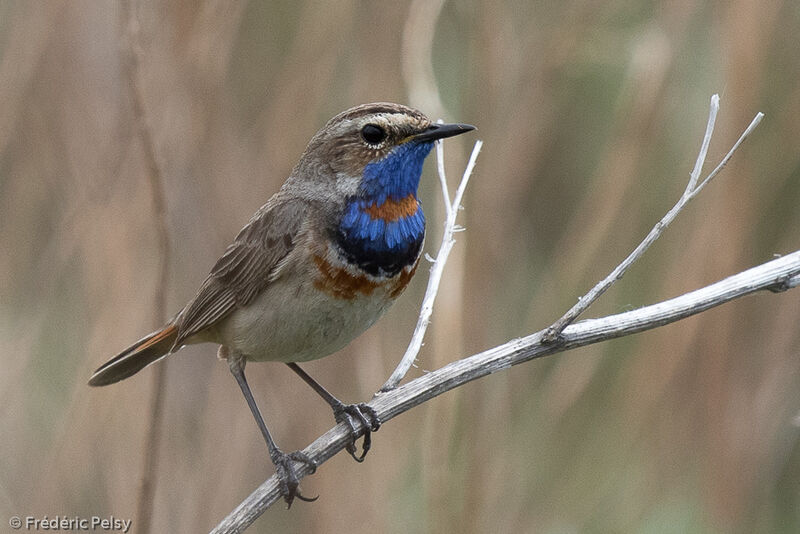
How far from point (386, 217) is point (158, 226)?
0.83m

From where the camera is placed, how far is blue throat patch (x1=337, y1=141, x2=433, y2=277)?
3768mm

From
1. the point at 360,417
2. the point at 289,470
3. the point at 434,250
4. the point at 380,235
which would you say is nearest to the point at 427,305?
the point at 380,235

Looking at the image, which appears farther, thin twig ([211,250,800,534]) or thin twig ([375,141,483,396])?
thin twig ([375,141,483,396])

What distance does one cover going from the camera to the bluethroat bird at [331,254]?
12.3ft

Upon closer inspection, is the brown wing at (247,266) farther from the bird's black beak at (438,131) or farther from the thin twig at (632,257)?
the thin twig at (632,257)

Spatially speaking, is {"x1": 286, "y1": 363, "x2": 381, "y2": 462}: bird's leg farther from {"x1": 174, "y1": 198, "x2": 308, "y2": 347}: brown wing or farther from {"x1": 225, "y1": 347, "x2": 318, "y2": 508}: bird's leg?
{"x1": 174, "y1": 198, "x2": 308, "y2": 347}: brown wing

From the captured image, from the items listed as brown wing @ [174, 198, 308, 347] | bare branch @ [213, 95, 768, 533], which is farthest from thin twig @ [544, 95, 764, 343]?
brown wing @ [174, 198, 308, 347]

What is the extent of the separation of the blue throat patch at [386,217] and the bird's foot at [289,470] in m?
0.70

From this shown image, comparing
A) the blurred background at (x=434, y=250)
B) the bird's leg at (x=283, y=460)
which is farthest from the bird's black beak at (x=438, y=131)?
the bird's leg at (x=283, y=460)

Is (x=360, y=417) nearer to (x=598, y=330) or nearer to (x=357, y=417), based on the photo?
(x=357, y=417)

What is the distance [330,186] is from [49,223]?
1844 mm

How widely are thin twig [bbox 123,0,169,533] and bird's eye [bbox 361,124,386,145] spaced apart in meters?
0.81

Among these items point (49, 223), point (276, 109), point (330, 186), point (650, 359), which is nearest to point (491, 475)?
point (650, 359)

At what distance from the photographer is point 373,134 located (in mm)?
3848
